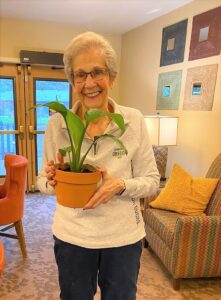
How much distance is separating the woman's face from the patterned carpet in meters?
1.45

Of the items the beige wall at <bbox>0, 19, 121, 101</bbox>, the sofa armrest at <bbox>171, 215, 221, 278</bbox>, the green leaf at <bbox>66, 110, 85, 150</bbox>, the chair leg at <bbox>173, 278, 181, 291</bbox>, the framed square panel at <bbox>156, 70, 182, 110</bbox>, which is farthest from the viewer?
the beige wall at <bbox>0, 19, 121, 101</bbox>

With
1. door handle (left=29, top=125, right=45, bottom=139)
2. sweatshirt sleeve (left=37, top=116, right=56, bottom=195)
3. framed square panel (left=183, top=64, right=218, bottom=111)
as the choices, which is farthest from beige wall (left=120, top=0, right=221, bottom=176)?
sweatshirt sleeve (left=37, top=116, right=56, bottom=195)

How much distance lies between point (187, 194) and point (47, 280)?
4.23ft

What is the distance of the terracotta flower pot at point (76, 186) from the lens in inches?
28.7

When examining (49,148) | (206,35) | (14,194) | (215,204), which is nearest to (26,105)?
(14,194)

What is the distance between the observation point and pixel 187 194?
81.7 inches

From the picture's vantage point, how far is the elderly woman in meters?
0.87

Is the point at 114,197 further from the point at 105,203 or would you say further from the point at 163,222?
the point at 163,222

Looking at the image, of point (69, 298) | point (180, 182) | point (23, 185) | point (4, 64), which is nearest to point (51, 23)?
point (4, 64)

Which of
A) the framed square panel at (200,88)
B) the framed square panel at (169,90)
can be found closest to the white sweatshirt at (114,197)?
the framed square panel at (200,88)

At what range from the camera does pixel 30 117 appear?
3.69m

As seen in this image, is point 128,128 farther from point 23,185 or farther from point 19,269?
point 19,269

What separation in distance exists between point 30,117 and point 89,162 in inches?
121

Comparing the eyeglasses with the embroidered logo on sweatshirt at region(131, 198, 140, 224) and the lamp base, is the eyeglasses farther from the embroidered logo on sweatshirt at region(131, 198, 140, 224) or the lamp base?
the lamp base
